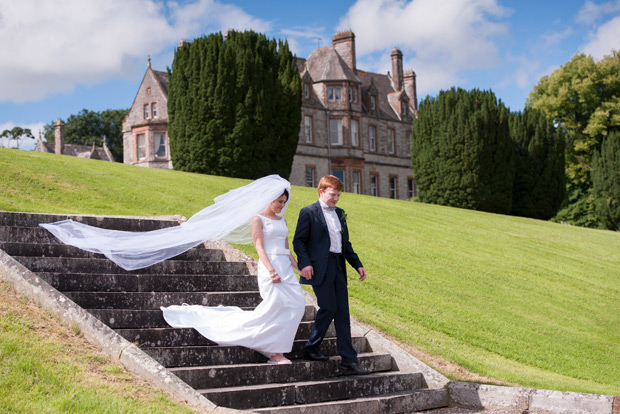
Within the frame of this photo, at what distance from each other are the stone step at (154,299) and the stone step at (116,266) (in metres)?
0.67

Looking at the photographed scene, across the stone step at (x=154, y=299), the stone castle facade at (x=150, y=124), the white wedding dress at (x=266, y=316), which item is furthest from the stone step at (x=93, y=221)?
the stone castle facade at (x=150, y=124)

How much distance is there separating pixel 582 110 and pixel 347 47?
18.6 m

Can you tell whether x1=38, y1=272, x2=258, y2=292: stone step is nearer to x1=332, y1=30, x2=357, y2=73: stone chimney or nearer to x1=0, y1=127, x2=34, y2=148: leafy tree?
x1=332, y1=30, x2=357, y2=73: stone chimney

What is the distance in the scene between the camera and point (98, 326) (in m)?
6.23

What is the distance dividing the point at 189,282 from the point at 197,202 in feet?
27.9

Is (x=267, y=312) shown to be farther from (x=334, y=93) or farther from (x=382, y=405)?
(x=334, y=93)

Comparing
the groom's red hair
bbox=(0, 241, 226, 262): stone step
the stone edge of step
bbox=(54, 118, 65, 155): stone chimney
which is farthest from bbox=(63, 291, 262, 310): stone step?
bbox=(54, 118, 65, 155): stone chimney

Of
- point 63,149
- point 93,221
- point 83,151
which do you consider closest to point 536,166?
point 93,221

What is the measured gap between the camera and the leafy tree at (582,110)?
4869 cm

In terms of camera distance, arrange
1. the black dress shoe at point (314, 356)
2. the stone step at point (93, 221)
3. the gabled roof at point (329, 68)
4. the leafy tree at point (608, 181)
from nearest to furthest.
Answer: the black dress shoe at point (314, 356) → the stone step at point (93, 221) → the leafy tree at point (608, 181) → the gabled roof at point (329, 68)

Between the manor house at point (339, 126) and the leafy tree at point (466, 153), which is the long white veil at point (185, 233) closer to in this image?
the leafy tree at point (466, 153)

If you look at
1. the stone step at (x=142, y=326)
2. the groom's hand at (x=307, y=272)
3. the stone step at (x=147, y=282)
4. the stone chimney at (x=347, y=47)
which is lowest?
the stone step at (x=142, y=326)

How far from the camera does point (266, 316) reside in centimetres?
716

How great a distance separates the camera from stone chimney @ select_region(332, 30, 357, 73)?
5144 cm
